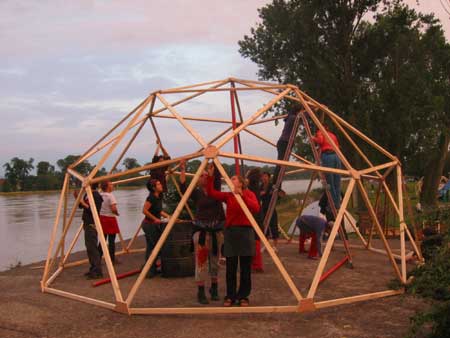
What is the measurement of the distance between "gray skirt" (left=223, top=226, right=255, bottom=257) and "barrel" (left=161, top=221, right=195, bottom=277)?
2173 mm

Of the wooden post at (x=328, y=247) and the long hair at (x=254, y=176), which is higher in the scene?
the long hair at (x=254, y=176)

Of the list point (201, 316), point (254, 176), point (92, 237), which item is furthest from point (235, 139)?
point (201, 316)

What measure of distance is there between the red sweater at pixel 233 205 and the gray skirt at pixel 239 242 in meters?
0.07

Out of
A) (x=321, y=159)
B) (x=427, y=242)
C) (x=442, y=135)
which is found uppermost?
(x=442, y=135)

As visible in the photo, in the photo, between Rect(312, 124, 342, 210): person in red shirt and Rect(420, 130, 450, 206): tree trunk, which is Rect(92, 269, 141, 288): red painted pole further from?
Rect(420, 130, 450, 206): tree trunk

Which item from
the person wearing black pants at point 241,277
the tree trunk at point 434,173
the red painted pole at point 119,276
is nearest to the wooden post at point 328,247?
the person wearing black pants at point 241,277

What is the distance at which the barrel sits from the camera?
7836 millimetres

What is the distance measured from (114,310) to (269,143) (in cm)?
688

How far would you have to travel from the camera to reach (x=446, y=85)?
2003 cm

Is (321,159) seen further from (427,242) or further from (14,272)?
(14,272)

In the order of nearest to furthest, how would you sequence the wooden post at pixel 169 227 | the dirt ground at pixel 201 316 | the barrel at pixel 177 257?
the dirt ground at pixel 201 316
the wooden post at pixel 169 227
the barrel at pixel 177 257

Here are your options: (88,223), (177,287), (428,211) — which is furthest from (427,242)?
(88,223)

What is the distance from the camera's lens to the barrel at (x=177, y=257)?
784 cm

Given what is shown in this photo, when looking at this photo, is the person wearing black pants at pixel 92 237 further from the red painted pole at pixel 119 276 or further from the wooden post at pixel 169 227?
the wooden post at pixel 169 227
